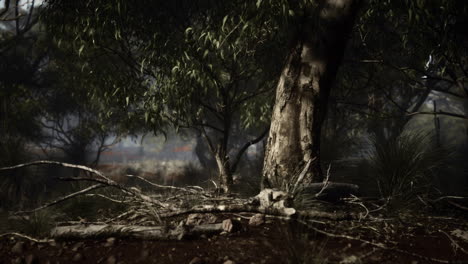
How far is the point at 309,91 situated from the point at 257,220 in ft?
7.03

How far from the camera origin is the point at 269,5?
5129 mm

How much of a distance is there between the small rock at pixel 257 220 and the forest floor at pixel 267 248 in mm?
45

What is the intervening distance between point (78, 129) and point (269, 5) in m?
13.6

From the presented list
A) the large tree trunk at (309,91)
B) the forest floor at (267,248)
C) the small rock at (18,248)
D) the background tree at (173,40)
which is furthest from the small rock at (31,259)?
the background tree at (173,40)

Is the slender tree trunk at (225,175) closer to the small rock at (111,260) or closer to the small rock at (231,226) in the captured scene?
the small rock at (231,226)

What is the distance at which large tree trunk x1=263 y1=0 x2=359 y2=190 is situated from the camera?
5176mm

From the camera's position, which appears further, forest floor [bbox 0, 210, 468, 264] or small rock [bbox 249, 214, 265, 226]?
small rock [bbox 249, 214, 265, 226]

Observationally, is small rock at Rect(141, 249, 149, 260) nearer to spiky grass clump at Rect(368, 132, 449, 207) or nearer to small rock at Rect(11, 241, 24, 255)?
small rock at Rect(11, 241, 24, 255)

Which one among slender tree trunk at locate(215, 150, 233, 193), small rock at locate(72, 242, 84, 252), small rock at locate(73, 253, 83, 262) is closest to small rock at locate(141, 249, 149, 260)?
small rock at locate(73, 253, 83, 262)

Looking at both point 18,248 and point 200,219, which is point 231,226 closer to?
point 200,219

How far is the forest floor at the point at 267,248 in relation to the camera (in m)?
3.15

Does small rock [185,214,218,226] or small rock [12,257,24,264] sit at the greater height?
small rock [185,214,218,226]

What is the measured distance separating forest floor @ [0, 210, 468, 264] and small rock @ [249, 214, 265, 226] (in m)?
0.05

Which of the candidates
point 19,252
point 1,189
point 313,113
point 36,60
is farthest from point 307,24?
point 36,60
